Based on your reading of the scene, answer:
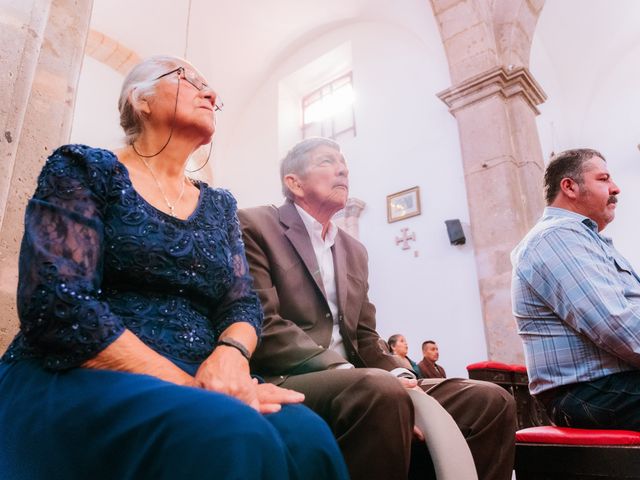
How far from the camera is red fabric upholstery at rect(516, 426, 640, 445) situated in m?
1.59

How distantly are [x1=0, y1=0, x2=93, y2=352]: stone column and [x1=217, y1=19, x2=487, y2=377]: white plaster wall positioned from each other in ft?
16.4

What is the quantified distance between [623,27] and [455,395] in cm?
873

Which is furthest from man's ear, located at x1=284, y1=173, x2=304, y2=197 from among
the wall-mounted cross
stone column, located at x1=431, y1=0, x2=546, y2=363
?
the wall-mounted cross

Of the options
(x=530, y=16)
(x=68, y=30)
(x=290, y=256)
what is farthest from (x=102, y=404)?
(x=530, y=16)

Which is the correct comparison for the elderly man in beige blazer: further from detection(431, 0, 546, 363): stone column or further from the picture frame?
the picture frame

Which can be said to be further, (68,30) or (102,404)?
(68,30)

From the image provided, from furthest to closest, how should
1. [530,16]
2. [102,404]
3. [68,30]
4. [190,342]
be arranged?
[530,16] < [68,30] < [190,342] < [102,404]

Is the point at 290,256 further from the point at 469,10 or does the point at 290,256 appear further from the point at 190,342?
the point at 469,10

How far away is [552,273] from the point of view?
1922 millimetres

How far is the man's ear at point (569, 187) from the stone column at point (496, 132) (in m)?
3.01

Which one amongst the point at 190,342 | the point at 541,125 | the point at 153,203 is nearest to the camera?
the point at 190,342

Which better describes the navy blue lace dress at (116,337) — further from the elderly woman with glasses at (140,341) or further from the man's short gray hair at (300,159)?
the man's short gray hair at (300,159)

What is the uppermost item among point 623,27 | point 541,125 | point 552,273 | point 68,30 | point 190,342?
point 623,27

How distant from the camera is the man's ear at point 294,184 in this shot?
202 cm
